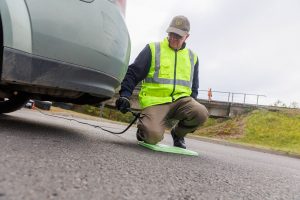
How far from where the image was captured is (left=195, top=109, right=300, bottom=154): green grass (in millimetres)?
20906

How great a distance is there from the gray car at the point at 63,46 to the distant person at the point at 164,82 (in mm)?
562

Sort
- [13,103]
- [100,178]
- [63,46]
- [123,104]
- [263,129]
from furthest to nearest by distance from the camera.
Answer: [263,129] < [13,103] < [123,104] < [63,46] < [100,178]

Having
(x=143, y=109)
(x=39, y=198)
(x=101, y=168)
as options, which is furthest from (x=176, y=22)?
(x=39, y=198)

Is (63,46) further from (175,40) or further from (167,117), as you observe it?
(167,117)

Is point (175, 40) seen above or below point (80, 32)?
above

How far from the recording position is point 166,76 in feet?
13.1

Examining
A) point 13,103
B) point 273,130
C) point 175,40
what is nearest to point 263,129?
point 273,130

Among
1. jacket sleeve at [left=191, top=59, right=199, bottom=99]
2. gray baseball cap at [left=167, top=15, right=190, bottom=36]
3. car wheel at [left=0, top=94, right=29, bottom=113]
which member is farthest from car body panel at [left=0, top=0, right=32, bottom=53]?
jacket sleeve at [left=191, top=59, right=199, bottom=99]

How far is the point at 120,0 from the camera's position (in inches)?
138

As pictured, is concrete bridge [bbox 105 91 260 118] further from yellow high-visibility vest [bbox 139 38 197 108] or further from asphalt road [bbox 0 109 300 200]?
asphalt road [bbox 0 109 300 200]

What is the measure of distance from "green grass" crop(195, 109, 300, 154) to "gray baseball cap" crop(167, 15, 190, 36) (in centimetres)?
1653

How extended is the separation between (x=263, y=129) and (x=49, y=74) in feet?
69.6

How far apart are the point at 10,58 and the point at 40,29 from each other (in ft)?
0.93

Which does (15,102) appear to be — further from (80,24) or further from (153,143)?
(80,24)
